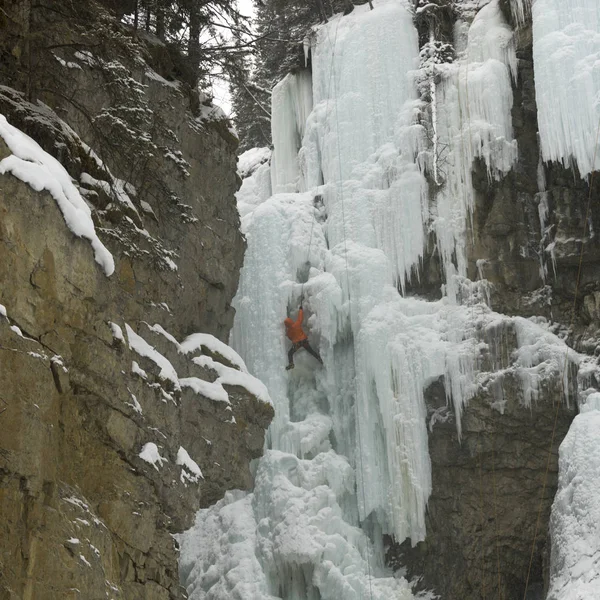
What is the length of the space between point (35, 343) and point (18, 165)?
1.27 meters

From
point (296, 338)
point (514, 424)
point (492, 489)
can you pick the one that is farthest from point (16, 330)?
point (492, 489)

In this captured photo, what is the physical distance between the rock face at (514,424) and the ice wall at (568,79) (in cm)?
57

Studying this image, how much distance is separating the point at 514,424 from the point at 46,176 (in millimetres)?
9567

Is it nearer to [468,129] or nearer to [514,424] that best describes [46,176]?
[514,424]

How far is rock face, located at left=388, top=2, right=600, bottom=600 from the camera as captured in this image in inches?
602

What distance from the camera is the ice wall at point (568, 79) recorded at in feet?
50.3

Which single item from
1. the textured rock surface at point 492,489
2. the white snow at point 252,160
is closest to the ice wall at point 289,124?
the white snow at point 252,160

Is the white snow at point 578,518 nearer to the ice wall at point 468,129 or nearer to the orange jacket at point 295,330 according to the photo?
the ice wall at point 468,129

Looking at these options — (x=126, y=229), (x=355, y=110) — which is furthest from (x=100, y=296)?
(x=355, y=110)

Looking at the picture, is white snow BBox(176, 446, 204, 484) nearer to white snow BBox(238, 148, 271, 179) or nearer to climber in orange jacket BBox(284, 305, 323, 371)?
climber in orange jacket BBox(284, 305, 323, 371)

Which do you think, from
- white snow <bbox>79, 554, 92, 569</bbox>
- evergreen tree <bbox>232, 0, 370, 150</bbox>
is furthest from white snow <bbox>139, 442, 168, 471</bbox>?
evergreen tree <bbox>232, 0, 370, 150</bbox>

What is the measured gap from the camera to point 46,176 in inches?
302

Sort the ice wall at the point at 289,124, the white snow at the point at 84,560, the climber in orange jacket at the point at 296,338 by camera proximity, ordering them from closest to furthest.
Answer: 1. the white snow at the point at 84,560
2. the climber in orange jacket at the point at 296,338
3. the ice wall at the point at 289,124

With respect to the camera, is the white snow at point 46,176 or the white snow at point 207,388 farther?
the white snow at point 207,388
